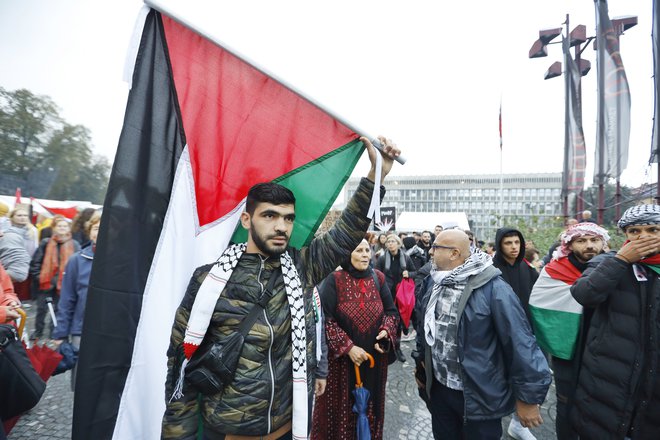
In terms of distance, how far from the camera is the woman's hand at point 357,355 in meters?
2.86

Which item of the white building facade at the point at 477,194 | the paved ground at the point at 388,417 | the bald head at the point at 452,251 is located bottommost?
the paved ground at the point at 388,417

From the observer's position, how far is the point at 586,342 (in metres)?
2.42

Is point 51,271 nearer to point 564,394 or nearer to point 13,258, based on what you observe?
point 13,258

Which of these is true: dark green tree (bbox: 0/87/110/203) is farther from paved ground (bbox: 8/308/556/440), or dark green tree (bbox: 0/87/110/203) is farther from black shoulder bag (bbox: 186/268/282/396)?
black shoulder bag (bbox: 186/268/282/396)

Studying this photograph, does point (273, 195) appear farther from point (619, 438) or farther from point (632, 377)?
point (619, 438)

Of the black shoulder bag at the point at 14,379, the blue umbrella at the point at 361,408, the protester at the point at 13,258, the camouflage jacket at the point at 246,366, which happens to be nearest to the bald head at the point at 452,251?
the blue umbrella at the point at 361,408

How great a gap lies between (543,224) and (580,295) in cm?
1218

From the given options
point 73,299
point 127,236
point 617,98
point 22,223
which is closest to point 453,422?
point 127,236

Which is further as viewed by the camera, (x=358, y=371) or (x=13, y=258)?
(x=13, y=258)

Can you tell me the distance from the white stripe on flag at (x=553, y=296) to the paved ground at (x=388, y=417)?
1.56 meters

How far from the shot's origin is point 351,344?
2908mm

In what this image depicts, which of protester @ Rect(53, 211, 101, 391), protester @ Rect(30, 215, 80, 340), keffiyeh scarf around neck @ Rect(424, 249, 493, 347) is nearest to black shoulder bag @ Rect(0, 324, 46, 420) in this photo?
protester @ Rect(53, 211, 101, 391)

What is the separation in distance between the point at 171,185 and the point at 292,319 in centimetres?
102

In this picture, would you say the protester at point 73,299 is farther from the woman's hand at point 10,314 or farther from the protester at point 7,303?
the woman's hand at point 10,314
